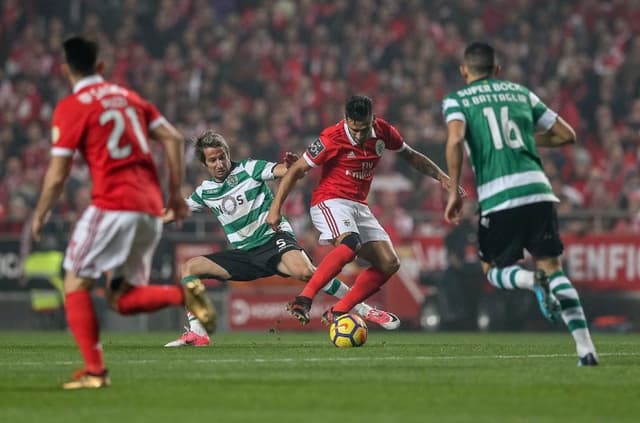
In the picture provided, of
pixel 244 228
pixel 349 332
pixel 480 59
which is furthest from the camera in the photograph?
pixel 244 228

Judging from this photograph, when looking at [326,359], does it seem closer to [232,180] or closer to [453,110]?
[453,110]

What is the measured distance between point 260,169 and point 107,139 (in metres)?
5.08

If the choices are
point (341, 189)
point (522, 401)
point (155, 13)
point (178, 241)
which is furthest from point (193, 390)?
point (155, 13)

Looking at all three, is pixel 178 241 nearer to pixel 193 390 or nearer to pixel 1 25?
pixel 1 25

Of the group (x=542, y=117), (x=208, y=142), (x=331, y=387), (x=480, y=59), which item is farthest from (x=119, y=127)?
(x=208, y=142)

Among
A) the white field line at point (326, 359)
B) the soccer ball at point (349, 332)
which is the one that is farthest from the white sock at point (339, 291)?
the white field line at point (326, 359)

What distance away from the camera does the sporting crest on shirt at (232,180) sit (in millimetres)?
13906

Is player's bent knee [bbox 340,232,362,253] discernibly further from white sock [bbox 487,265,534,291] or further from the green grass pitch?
white sock [bbox 487,265,534,291]

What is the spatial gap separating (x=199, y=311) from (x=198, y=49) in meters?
17.3

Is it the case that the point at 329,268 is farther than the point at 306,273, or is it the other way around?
the point at 306,273

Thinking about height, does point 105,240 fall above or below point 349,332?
above

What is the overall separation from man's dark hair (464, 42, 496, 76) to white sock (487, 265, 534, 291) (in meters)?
1.36

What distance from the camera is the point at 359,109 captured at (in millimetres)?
12773

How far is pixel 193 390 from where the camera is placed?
8.41 meters
